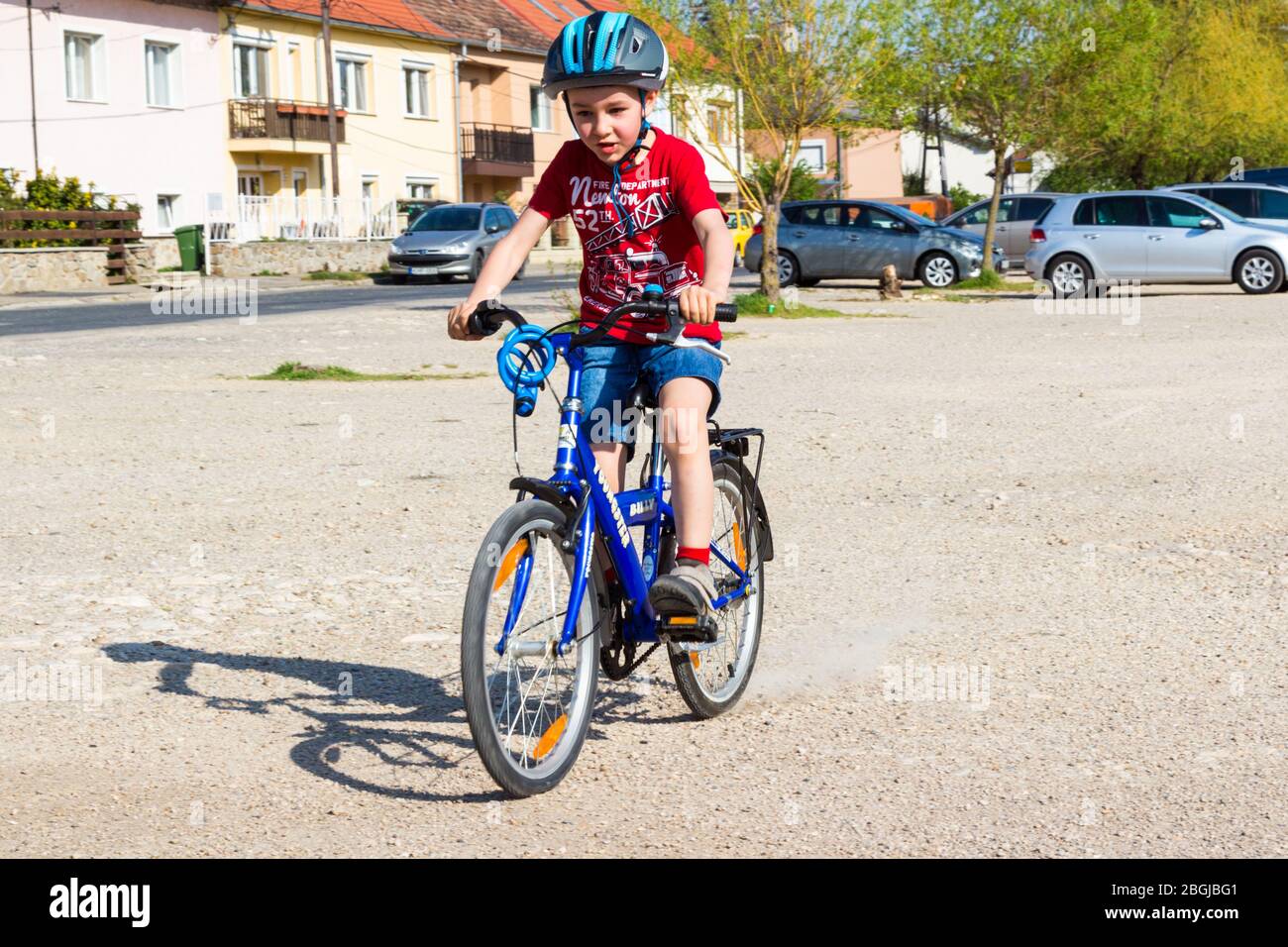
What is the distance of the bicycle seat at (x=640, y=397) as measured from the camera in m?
4.54

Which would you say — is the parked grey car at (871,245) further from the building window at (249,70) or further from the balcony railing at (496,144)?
the balcony railing at (496,144)

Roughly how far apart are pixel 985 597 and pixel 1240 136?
4164 cm

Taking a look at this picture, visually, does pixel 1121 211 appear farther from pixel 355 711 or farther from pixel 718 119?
pixel 355 711

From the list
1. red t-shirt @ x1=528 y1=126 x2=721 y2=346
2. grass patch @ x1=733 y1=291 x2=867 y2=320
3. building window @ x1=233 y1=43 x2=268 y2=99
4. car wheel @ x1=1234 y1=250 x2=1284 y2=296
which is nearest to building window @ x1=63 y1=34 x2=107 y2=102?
building window @ x1=233 y1=43 x2=268 y2=99

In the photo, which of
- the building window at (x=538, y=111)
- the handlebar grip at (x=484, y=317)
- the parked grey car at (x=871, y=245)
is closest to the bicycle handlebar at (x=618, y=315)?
the handlebar grip at (x=484, y=317)

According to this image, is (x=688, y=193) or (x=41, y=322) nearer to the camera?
(x=688, y=193)

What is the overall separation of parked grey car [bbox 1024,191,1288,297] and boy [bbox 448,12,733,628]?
73.5 ft

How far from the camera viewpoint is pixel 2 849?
12.8ft

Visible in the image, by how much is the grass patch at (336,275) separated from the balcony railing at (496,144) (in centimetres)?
1779

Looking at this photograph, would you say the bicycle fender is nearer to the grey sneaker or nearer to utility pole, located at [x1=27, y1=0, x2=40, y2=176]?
the grey sneaker

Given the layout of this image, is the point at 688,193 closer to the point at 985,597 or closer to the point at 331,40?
the point at 985,597

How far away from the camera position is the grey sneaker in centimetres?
453

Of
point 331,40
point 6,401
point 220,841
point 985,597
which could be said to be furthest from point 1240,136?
point 220,841

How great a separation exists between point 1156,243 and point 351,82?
30893 mm
